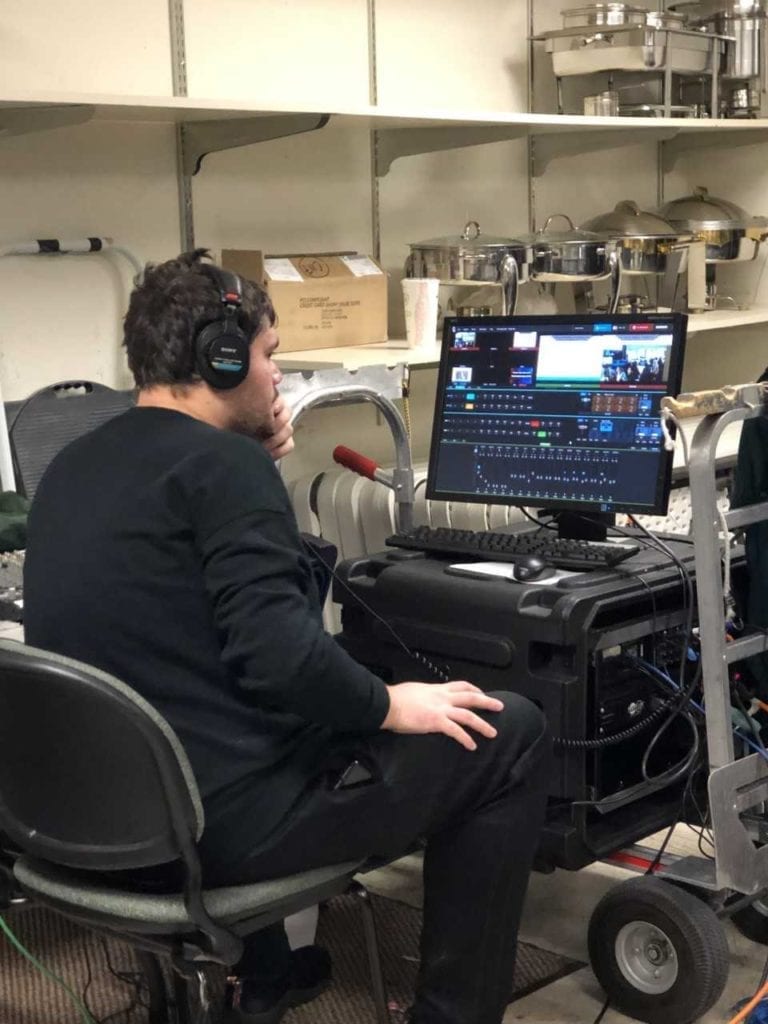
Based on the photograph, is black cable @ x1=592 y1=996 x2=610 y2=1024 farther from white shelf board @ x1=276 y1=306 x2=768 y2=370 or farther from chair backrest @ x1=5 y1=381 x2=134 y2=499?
chair backrest @ x1=5 y1=381 x2=134 y2=499

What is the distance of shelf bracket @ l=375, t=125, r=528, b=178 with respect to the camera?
10.7ft

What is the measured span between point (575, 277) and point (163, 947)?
7.01ft

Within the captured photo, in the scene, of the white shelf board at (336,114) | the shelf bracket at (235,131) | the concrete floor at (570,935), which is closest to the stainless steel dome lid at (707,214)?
the white shelf board at (336,114)

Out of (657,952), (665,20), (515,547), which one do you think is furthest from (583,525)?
(665,20)

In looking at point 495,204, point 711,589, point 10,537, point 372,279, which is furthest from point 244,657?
point 495,204

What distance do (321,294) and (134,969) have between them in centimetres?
151

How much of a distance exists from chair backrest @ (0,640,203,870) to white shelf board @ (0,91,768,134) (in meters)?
1.23

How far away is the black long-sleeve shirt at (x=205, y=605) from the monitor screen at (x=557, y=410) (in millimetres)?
650

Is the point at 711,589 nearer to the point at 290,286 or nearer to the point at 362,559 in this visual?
the point at 362,559

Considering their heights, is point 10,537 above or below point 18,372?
below

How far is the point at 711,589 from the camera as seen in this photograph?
1.82 metres

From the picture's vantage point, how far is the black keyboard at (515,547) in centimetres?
202

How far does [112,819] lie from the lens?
4.94 feet

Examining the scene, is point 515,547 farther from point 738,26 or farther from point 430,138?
point 738,26
